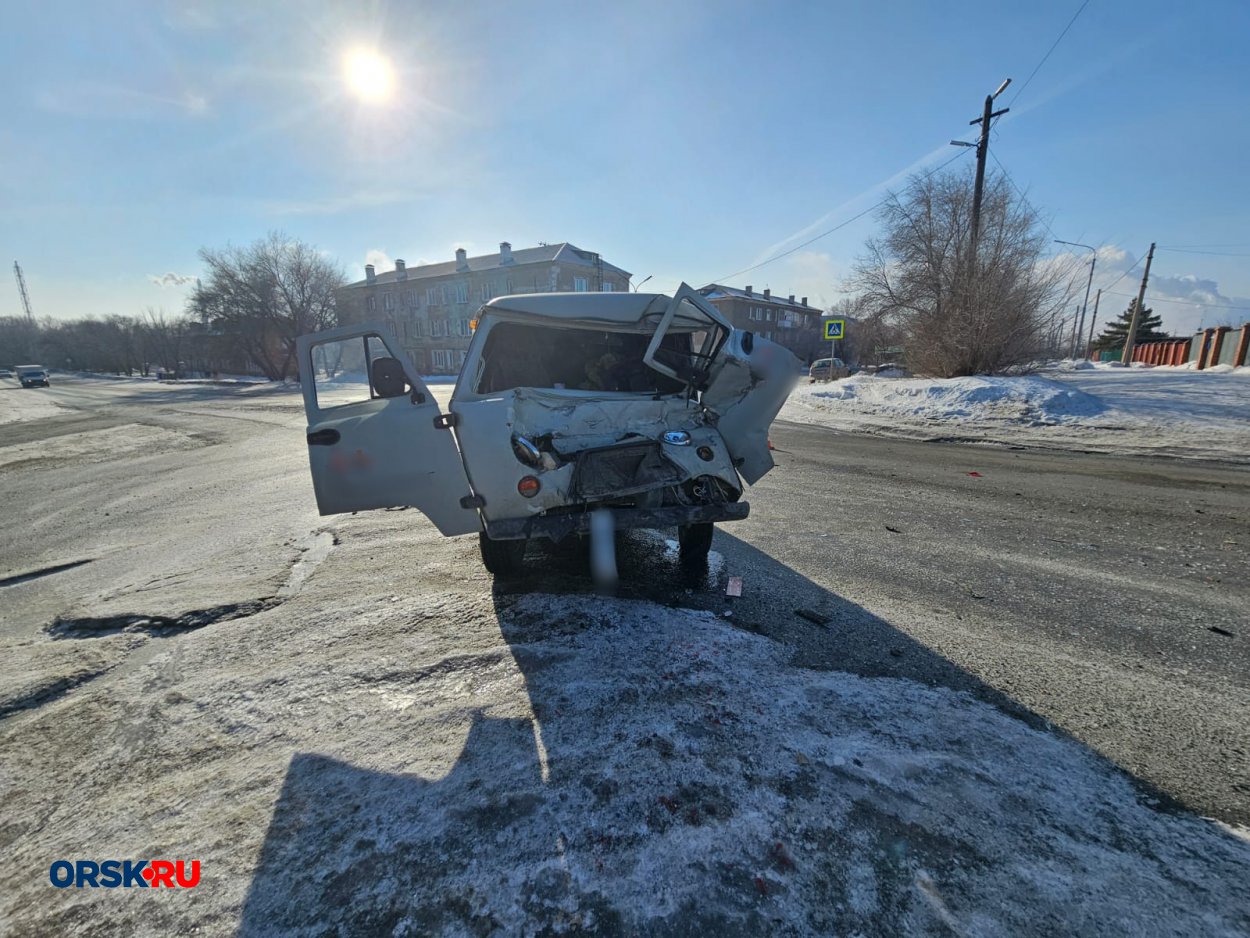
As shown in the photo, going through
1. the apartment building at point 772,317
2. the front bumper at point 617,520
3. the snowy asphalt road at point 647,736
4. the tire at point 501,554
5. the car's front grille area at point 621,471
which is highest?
the apartment building at point 772,317

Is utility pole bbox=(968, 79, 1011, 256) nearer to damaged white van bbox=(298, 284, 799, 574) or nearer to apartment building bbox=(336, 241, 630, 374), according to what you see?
damaged white van bbox=(298, 284, 799, 574)

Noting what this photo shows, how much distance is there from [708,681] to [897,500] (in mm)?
4485

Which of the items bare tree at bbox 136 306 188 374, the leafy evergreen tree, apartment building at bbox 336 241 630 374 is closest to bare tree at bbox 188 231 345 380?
apartment building at bbox 336 241 630 374

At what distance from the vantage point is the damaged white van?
3.23 metres

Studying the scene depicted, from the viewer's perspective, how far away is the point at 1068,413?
37.4ft

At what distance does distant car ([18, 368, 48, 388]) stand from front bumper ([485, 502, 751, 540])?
189 feet

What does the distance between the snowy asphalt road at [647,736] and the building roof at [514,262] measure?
43.6 m

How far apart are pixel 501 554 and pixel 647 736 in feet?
6.09

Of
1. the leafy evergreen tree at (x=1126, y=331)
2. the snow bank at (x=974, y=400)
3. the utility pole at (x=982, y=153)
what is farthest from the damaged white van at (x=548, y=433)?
the leafy evergreen tree at (x=1126, y=331)

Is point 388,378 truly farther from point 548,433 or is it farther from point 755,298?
point 755,298

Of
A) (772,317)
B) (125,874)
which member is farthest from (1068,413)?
(772,317)

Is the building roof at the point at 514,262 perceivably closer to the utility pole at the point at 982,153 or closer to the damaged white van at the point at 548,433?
the utility pole at the point at 982,153

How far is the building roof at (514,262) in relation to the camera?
1756 inches

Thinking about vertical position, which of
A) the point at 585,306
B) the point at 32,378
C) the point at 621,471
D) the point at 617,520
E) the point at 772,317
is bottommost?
the point at 617,520
